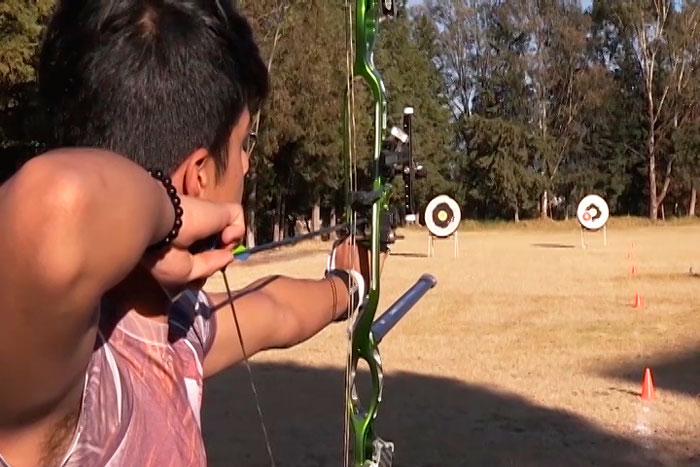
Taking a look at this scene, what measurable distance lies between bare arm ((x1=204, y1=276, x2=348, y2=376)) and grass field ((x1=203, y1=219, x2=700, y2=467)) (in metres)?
2.27

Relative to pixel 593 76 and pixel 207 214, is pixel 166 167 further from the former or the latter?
pixel 593 76

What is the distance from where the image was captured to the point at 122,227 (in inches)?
19.8

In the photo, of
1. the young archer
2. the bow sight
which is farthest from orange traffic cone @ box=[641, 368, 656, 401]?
the young archer

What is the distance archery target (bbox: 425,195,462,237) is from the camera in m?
17.0

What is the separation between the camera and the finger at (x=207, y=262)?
2.09 feet

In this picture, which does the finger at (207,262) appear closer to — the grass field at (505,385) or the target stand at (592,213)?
the grass field at (505,385)

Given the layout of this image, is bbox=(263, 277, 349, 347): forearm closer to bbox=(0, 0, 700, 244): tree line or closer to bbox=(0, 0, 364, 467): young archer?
bbox=(0, 0, 364, 467): young archer

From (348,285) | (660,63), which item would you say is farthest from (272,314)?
(660,63)

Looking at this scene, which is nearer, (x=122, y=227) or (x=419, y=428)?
(x=122, y=227)

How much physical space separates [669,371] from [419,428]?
1.95m

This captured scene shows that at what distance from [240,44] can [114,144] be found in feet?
0.48

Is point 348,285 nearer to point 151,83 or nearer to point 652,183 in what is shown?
point 151,83

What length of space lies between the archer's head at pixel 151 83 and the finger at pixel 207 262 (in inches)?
3.3

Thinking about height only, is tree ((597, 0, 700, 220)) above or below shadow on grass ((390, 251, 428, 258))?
above
